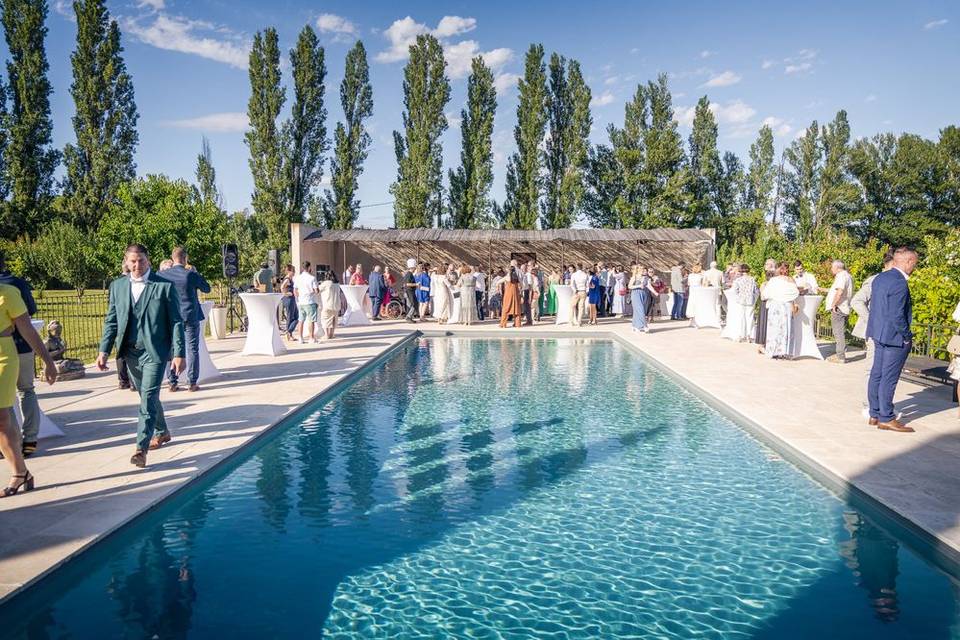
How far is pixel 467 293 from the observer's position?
1661 centimetres

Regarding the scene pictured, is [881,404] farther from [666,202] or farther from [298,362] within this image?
[666,202]

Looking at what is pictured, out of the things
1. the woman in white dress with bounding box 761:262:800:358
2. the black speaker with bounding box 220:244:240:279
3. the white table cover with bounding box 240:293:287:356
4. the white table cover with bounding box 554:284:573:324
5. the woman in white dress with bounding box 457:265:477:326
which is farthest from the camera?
the white table cover with bounding box 554:284:573:324

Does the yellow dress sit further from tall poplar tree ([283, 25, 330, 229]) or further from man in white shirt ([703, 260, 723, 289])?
tall poplar tree ([283, 25, 330, 229])

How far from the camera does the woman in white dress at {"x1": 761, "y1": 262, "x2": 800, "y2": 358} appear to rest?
9750mm

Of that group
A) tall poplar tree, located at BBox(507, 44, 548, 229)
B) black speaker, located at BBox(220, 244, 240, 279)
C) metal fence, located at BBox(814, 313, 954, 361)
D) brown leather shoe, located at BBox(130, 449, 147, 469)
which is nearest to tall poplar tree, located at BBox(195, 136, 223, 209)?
tall poplar tree, located at BBox(507, 44, 548, 229)

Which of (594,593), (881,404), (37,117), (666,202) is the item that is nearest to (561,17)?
(666,202)


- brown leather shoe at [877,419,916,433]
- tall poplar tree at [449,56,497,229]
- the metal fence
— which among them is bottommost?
brown leather shoe at [877,419,916,433]

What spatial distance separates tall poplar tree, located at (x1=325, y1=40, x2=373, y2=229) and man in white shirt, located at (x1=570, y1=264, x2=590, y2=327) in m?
14.9

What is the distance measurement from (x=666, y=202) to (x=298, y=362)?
25993 millimetres

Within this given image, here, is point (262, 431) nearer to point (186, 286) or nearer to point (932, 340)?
point (186, 286)

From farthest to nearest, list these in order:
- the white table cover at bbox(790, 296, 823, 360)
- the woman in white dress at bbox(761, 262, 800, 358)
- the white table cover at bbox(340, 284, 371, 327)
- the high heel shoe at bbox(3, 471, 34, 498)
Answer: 1. the white table cover at bbox(340, 284, 371, 327)
2. the white table cover at bbox(790, 296, 823, 360)
3. the woman in white dress at bbox(761, 262, 800, 358)
4. the high heel shoe at bbox(3, 471, 34, 498)

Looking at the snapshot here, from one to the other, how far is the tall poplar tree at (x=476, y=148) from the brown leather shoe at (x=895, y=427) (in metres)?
25.0

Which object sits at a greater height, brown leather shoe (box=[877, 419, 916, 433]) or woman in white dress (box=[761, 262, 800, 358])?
woman in white dress (box=[761, 262, 800, 358])

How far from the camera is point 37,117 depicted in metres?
29.0
